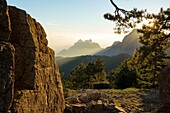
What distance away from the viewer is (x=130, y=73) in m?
38.7

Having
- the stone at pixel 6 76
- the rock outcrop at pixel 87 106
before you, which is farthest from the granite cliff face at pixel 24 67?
the rock outcrop at pixel 87 106

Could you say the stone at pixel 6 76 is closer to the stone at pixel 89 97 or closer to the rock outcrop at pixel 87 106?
the rock outcrop at pixel 87 106

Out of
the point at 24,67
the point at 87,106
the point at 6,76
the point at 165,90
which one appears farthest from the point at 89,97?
the point at 6,76

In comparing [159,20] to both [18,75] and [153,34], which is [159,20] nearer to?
[153,34]

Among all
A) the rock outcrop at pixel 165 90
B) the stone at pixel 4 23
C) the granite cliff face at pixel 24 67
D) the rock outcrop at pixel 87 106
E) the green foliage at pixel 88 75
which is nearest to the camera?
the granite cliff face at pixel 24 67

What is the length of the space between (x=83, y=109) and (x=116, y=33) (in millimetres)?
4576

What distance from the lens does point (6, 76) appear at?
774cm


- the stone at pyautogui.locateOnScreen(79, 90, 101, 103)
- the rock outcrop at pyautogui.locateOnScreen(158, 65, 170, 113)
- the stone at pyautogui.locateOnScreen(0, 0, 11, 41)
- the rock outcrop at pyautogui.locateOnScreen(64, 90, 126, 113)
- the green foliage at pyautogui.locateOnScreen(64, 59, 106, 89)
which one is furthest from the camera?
the green foliage at pyautogui.locateOnScreen(64, 59, 106, 89)

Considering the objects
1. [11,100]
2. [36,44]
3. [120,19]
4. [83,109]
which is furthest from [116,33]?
[11,100]

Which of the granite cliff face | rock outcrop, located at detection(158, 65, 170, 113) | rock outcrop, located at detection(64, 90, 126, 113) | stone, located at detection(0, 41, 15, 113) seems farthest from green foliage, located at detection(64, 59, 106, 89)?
stone, located at detection(0, 41, 15, 113)

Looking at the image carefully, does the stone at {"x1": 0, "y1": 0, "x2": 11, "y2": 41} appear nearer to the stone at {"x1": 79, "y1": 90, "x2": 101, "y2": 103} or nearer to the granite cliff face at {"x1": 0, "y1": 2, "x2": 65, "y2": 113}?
the granite cliff face at {"x1": 0, "y1": 2, "x2": 65, "y2": 113}

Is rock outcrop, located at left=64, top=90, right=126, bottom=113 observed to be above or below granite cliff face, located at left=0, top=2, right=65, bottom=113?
below

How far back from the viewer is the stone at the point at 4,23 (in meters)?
7.93

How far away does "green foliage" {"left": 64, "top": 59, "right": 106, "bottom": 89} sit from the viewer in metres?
61.1
